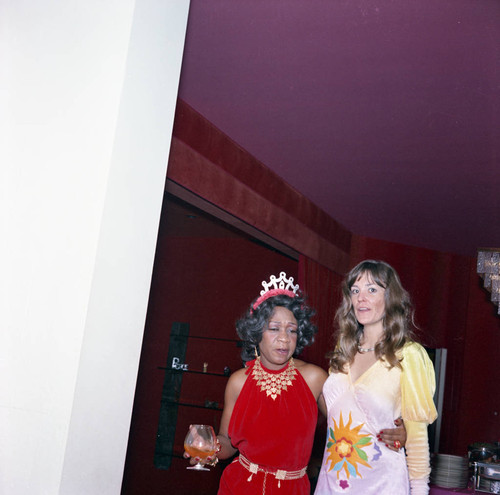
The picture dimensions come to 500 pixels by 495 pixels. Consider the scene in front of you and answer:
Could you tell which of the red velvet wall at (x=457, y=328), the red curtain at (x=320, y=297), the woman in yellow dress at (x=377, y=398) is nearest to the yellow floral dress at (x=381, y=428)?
the woman in yellow dress at (x=377, y=398)

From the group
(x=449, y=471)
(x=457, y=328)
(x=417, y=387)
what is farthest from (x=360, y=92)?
(x=457, y=328)

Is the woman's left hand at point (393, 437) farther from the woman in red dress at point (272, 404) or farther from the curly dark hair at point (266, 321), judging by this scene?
the curly dark hair at point (266, 321)

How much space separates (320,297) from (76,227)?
5.01m

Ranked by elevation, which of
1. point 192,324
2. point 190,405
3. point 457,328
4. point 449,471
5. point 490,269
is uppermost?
point 490,269

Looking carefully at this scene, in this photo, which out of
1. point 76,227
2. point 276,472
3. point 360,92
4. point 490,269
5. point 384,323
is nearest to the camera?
point 76,227

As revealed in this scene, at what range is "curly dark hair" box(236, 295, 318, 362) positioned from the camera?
2689 mm

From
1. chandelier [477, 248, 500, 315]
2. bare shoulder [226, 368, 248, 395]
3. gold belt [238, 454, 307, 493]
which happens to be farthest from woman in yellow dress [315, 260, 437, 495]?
chandelier [477, 248, 500, 315]

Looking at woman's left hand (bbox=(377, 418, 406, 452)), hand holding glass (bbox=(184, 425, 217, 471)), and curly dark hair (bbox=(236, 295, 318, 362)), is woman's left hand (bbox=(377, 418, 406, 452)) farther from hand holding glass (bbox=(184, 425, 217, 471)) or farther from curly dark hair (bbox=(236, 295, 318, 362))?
curly dark hair (bbox=(236, 295, 318, 362))

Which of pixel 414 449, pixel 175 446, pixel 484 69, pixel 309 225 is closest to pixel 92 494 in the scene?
pixel 414 449

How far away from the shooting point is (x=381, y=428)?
206 centimetres

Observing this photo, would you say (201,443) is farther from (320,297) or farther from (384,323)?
(320,297)

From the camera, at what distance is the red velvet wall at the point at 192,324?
717 centimetres

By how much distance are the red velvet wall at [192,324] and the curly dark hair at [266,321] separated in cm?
447

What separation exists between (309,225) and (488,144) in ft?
6.82
